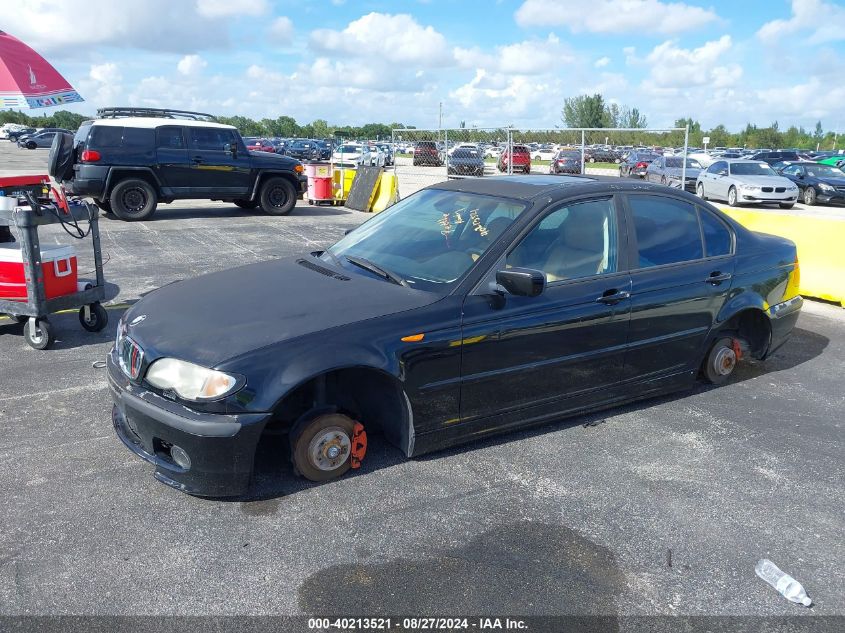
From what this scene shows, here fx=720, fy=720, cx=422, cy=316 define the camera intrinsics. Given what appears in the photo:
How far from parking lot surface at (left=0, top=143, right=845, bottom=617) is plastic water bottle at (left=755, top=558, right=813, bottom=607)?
39 mm

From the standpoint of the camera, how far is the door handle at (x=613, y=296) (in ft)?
14.4

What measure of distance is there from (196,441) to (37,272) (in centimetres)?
349

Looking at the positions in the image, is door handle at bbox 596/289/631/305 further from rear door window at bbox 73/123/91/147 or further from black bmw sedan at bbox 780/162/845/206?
black bmw sedan at bbox 780/162/845/206

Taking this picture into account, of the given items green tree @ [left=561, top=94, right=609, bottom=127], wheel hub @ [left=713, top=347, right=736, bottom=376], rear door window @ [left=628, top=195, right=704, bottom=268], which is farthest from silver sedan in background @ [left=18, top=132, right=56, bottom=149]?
wheel hub @ [left=713, top=347, right=736, bottom=376]

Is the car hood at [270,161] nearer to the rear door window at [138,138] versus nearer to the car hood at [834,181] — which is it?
the rear door window at [138,138]

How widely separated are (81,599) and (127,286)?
20.9 ft

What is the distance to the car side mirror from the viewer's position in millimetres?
3834

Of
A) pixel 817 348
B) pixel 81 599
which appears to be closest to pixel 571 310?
pixel 81 599

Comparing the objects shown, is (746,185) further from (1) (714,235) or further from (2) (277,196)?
(1) (714,235)

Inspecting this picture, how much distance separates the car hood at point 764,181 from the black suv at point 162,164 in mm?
13727

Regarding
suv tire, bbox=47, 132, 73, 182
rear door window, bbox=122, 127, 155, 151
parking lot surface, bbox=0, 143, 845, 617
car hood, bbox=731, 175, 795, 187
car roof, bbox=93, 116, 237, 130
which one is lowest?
parking lot surface, bbox=0, 143, 845, 617

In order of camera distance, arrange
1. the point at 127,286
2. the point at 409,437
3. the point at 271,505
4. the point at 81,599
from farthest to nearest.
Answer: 1. the point at 127,286
2. the point at 409,437
3. the point at 271,505
4. the point at 81,599

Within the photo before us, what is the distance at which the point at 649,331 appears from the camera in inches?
183

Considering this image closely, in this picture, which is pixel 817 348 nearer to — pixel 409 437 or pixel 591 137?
pixel 409 437
